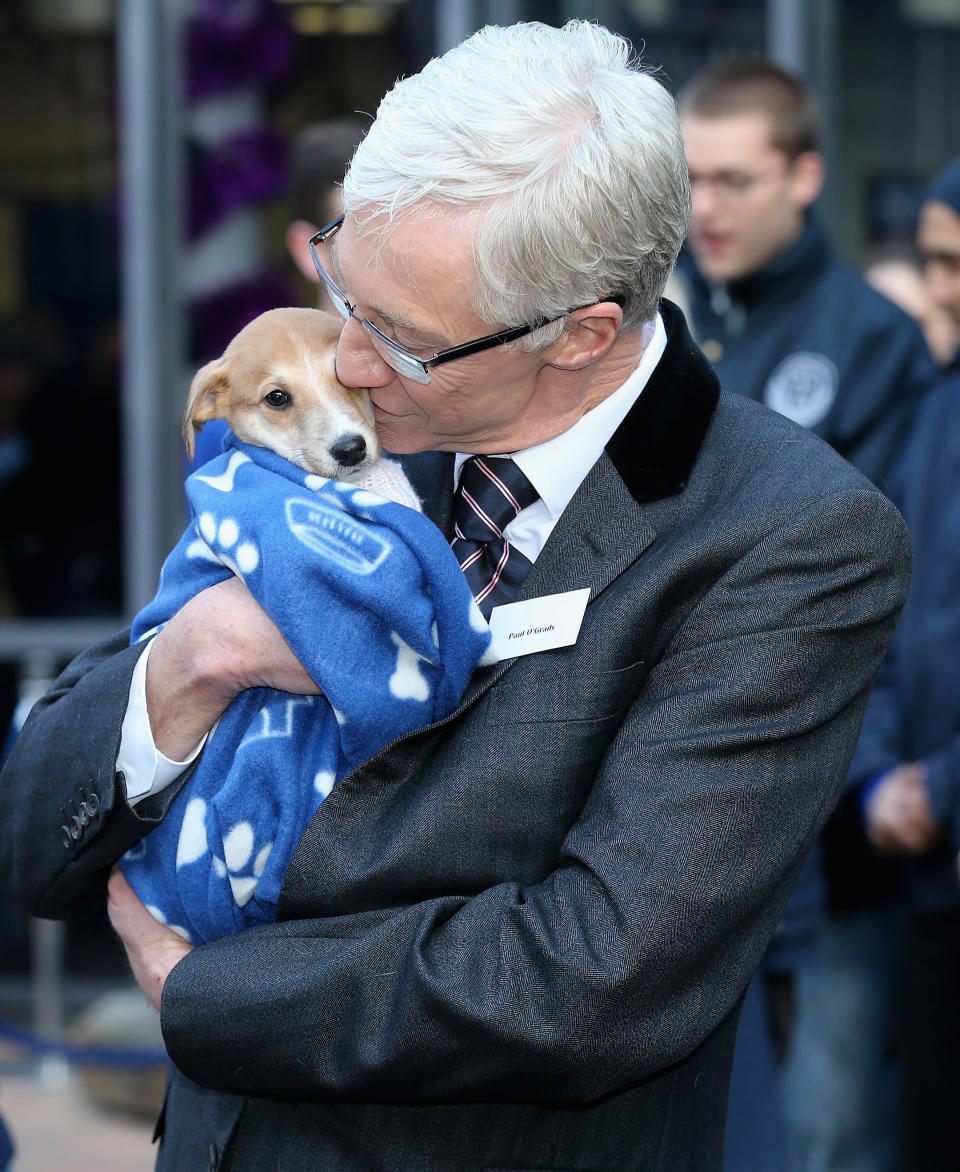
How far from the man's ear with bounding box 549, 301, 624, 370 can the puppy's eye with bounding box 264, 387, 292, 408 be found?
21.0 inches

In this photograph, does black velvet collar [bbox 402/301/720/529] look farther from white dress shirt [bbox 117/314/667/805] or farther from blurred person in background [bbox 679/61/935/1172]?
blurred person in background [bbox 679/61/935/1172]

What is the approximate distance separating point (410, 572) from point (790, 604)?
1.51ft

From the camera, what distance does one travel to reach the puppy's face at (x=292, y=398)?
6.86 feet

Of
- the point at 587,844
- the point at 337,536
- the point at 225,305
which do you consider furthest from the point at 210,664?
the point at 225,305

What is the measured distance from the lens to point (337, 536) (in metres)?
1.80

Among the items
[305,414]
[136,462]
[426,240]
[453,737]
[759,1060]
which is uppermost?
[426,240]

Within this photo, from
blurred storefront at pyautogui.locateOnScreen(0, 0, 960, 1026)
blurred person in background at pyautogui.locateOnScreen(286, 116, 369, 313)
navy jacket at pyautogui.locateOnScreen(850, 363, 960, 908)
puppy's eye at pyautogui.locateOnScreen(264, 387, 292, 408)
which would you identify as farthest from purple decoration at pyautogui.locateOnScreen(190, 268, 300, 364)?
puppy's eye at pyautogui.locateOnScreen(264, 387, 292, 408)

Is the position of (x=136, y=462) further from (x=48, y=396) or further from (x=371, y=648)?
(x=371, y=648)

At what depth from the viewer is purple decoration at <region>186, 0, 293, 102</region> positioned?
6.05 m

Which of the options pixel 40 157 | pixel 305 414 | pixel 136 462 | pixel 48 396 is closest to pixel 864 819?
pixel 305 414

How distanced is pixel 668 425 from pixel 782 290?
2.40m

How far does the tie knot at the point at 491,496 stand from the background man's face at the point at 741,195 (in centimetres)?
234

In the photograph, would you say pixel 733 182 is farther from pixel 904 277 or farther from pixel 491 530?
pixel 491 530

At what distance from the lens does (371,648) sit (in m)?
1.77
